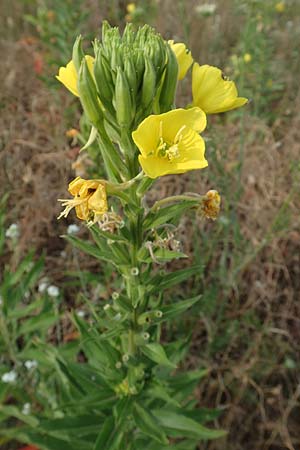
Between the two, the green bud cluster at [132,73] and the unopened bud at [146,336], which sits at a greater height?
the green bud cluster at [132,73]

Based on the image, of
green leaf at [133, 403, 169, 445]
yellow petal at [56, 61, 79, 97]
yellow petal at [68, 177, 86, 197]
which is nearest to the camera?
yellow petal at [68, 177, 86, 197]

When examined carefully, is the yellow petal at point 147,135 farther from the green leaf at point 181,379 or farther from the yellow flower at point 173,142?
the green leaf at point 181,379

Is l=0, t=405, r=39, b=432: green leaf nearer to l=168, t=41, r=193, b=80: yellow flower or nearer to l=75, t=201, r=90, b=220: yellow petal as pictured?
l=75, t=201, r=90, b=220: yellow petal

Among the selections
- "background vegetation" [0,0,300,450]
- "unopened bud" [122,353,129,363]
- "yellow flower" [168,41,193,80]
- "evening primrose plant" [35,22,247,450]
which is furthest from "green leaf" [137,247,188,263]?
"background vegetation" [0,0,300,450]

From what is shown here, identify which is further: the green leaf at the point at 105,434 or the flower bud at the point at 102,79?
the green leaf at the point at 105,434

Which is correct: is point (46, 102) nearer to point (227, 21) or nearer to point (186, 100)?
point (186, 100)

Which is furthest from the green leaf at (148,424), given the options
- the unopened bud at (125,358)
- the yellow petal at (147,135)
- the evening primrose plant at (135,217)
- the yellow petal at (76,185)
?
the yellow petal at (147,135)

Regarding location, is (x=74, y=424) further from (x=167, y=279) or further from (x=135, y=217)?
(x=135, y=217)

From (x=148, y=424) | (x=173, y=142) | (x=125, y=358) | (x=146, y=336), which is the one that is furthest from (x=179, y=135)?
(x=148, y=424)
